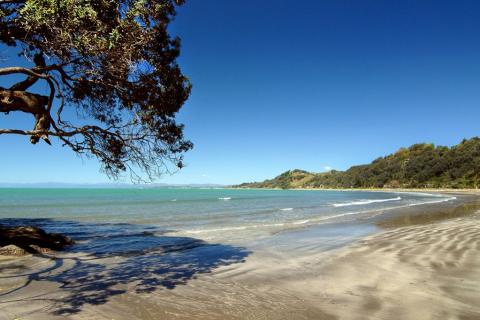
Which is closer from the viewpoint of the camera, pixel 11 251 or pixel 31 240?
pixel 11 251

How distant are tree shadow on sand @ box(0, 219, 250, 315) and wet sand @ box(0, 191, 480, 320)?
61 millimetres

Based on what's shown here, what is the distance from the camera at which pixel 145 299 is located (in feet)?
20.8

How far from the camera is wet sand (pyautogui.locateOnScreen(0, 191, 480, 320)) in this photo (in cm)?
558

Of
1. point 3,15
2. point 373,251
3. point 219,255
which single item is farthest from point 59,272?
point 373,251

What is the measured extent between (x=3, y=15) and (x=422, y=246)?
45.2 ft

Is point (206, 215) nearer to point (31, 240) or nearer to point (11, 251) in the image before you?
point (31, 240)

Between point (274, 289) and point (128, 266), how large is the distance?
4799mm

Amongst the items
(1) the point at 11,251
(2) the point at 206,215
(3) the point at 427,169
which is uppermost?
(3) the point at 427,169

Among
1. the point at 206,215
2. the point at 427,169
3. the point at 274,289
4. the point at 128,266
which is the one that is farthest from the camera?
the point at 427,169

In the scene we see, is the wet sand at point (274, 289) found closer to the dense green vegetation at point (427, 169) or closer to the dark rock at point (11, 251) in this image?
the dark rock at point (11, 251)

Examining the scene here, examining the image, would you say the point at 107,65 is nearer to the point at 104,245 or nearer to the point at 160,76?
the point at 160,76

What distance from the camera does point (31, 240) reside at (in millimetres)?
11867

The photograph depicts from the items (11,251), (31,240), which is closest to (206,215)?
(31,240)

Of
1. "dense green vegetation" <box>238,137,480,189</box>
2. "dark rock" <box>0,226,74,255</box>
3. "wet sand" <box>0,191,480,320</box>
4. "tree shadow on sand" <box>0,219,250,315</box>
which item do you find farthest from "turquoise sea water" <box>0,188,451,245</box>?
"dense green vegetation" <box>238,137,480,189</box>
